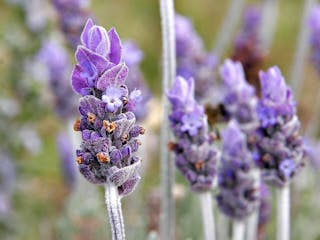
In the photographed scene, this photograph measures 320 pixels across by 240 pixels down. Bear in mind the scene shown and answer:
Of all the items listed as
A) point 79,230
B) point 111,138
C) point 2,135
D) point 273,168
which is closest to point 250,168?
point 273,168

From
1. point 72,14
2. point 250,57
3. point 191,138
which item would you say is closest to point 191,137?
point 191,138

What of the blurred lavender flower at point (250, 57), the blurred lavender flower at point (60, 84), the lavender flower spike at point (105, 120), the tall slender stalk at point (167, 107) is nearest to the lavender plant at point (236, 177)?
the tall slender stalk at point (167, 107)

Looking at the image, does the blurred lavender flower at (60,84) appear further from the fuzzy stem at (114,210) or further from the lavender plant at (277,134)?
the fuzzy stem at (114,210)

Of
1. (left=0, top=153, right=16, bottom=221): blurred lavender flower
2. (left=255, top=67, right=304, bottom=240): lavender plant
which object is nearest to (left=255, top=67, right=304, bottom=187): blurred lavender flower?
(left=255, top=67, right=304, bottom=240): lavender plant

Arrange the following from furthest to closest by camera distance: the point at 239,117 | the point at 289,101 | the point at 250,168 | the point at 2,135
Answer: the point at 2,135 < the point at 239,117 < the point at 250,168 < the point at 289,101

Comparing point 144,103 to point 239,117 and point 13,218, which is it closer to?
point 239,117

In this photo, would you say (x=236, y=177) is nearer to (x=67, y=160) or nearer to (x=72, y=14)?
(x=72, y=14)
